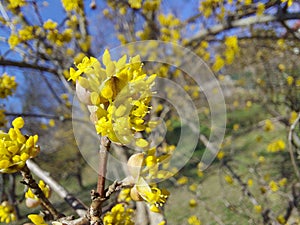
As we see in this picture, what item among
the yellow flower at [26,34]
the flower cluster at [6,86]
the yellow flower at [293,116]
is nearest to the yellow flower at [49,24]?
the yellow flower at [26,34]

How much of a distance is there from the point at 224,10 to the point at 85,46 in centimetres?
108

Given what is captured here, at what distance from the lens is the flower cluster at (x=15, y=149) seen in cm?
53

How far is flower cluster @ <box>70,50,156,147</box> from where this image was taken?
0.48m

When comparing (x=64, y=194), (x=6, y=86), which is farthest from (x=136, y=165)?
(x=6, y=86)

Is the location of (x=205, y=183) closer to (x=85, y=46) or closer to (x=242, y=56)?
(x=242, y=56)

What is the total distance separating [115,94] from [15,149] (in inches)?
8.5

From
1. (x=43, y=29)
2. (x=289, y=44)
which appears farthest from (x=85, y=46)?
(x=289, y=44)

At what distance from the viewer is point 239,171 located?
534cm

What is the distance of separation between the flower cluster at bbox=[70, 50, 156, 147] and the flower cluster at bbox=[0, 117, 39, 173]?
0.47 ft

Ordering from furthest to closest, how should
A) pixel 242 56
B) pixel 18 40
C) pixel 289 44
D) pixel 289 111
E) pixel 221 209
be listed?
pixel 242 56 < pixel 221 209 < pixel 289 44 < pixel 289 111 < pixel 18 40

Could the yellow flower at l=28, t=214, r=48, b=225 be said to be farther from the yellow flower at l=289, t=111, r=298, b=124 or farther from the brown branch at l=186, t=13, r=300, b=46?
the yellow flower at l=289, t=111, r=298, b=124

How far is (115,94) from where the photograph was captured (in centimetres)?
48

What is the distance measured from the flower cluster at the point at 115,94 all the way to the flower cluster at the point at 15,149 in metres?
0.14

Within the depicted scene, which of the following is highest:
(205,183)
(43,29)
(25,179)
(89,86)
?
(43,29)
